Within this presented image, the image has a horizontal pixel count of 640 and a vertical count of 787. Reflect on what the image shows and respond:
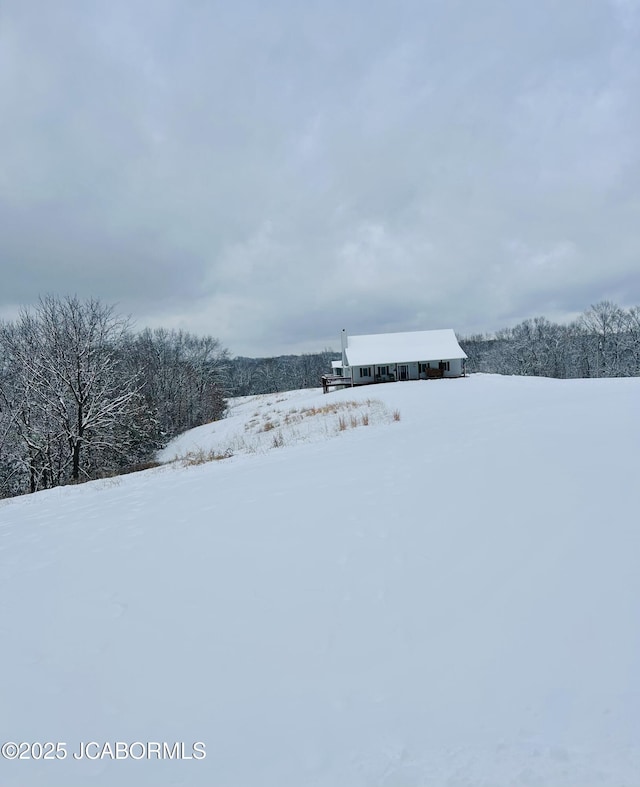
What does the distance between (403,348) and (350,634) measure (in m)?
39.8

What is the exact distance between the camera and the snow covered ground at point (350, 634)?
2.04 metres

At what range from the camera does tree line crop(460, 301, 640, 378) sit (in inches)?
2140

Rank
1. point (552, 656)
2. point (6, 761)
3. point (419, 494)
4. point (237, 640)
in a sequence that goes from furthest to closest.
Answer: point (419, 494) < point (237, 640) < point (552, 656) < point (6, 761)

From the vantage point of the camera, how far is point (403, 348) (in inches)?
→ 1620

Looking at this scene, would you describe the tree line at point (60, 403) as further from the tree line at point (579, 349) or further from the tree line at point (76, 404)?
the tree line at point (579, 349)

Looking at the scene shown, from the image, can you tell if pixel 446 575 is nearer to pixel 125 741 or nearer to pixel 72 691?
pixel 125 741

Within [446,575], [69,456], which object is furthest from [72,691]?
[69,456]

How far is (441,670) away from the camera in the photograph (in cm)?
252

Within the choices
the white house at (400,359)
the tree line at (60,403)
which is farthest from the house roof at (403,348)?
the tree line at (60,403)

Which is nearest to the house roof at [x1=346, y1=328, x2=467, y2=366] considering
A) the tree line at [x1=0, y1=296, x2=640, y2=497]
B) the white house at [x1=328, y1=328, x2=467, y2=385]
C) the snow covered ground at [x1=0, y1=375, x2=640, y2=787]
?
the white house at [x1=328, y1=328, x2=467, y2=385]

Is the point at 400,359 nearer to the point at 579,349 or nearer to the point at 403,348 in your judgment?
the point at 403,348

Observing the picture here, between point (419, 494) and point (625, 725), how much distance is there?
142 inches

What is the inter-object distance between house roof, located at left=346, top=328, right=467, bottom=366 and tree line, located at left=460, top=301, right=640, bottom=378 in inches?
A: 1052

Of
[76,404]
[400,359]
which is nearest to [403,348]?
[400,359]
